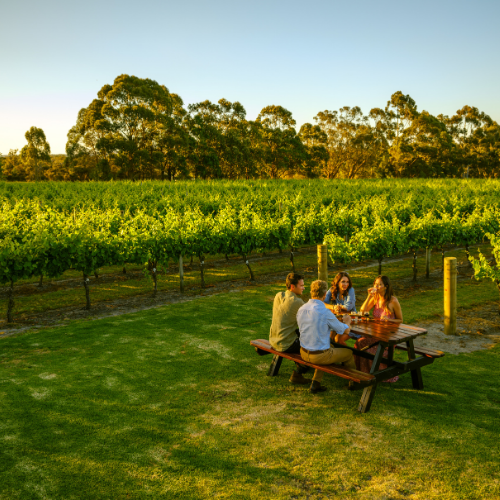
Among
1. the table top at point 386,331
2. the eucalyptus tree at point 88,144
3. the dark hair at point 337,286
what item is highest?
the eucalyptus tree at point 88,144

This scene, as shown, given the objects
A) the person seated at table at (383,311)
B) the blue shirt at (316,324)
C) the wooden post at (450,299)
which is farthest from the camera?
the wooden post at (450,299)

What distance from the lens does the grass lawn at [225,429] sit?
408cm

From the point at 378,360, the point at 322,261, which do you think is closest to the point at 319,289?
the point at 378,360

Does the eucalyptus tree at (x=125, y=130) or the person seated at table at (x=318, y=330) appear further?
the eucalyptus tree at (x=125, y=130)

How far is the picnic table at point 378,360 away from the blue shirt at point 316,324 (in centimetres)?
29

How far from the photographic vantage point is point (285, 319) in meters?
5.98

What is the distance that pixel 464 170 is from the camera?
6756cm

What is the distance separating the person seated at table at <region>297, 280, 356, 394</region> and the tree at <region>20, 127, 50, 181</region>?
64.4 metres

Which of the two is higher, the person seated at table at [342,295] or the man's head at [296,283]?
the man's head at [296,283]

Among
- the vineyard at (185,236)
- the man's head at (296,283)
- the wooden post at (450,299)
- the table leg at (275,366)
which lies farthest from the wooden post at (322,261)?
the man's head at (296,283)

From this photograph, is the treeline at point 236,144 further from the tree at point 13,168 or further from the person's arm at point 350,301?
the person's arm at point 350,301

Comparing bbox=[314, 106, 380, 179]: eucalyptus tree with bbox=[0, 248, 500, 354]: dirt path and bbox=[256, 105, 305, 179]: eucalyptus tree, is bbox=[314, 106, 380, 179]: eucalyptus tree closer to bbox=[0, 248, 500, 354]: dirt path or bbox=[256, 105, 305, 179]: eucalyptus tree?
bbox=[256, 105, 305, 179]: eucalyptus tree

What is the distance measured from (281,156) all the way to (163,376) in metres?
54.3

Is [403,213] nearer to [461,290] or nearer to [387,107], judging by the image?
[461,290]
